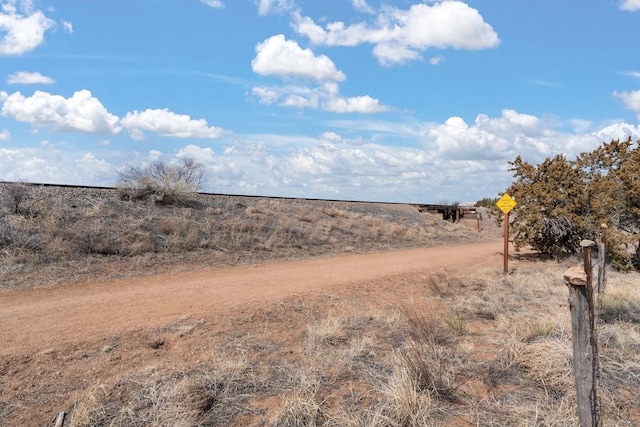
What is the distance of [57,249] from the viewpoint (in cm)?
1325

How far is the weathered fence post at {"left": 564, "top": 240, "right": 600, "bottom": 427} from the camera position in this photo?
4.01m

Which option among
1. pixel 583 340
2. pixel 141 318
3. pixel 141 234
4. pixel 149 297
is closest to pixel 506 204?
pixel 149 297

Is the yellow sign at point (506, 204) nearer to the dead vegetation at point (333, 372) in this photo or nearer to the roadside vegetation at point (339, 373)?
the dead vegetation at point (333, 372)

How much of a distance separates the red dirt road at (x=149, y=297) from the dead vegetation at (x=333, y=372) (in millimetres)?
698

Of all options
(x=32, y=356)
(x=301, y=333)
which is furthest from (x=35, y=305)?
(x=301, y=333)

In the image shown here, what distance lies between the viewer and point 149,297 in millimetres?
10047

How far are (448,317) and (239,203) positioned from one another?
53.8 feet

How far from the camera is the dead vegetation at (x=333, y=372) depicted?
15.4ft

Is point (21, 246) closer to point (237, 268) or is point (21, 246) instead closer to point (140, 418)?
point (237, 268)

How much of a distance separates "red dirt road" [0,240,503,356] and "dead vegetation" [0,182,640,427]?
70 centimetres

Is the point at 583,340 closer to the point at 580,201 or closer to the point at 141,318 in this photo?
the point at 141,318

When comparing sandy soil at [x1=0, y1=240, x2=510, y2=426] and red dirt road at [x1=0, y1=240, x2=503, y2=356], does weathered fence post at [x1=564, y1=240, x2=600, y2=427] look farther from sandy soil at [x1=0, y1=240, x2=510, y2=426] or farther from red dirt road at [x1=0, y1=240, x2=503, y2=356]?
red dirt road at [x1=0, y1=240, x2=503, y2=356]

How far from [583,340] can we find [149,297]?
835 cm

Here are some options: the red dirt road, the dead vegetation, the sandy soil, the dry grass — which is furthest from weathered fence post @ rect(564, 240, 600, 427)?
the dry grass
